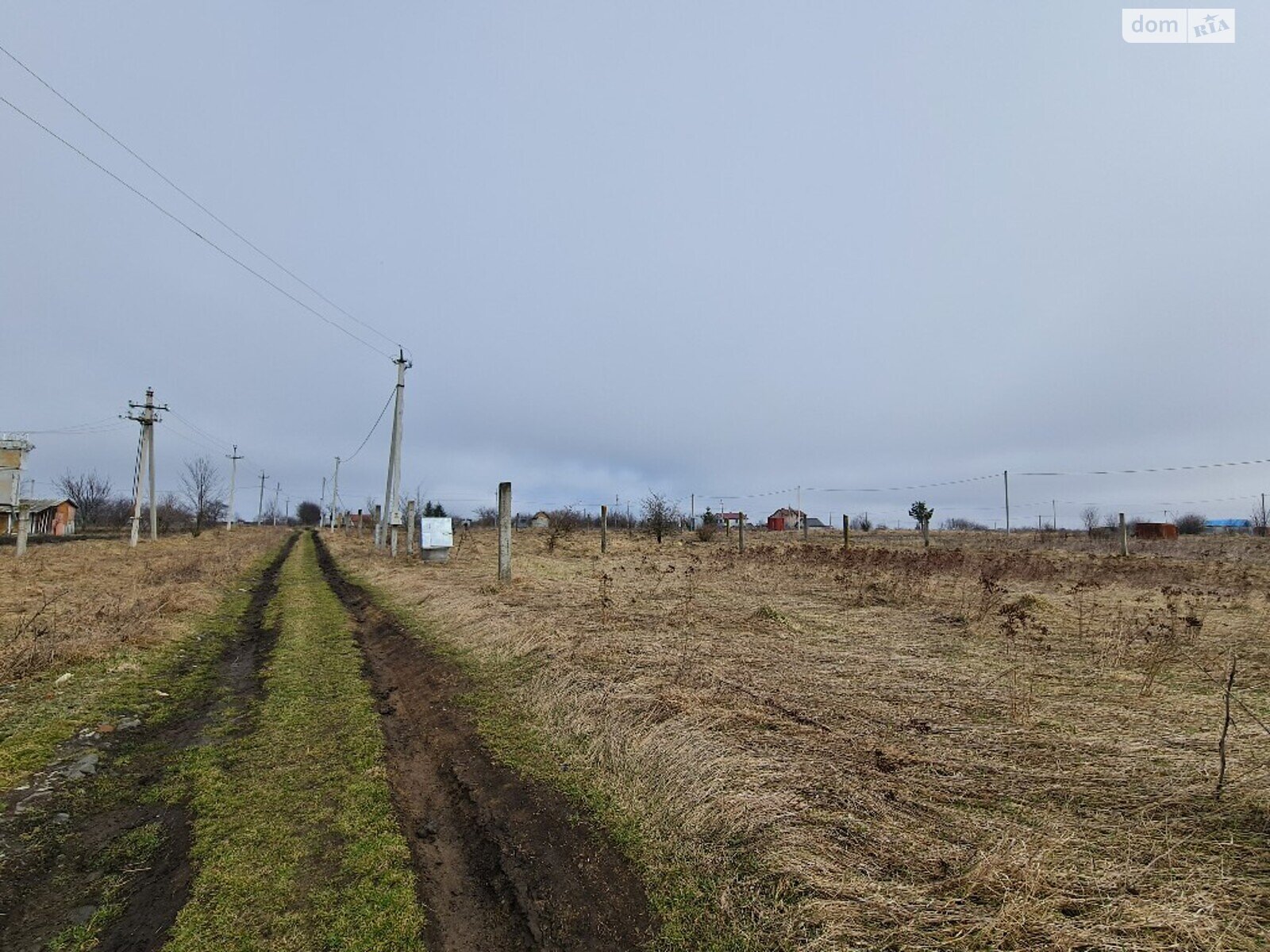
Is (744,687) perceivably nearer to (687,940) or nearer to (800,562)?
(687,940)

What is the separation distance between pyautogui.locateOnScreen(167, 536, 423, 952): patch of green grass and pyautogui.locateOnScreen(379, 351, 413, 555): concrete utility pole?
775 inches

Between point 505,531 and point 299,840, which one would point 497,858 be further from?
point 505,531

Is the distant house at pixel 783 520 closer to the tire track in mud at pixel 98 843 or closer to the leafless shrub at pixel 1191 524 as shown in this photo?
the leafless shrub at pixel 1191 524

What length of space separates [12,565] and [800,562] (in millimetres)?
26050

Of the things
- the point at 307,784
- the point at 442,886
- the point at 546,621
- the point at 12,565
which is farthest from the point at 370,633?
the point at 12,565

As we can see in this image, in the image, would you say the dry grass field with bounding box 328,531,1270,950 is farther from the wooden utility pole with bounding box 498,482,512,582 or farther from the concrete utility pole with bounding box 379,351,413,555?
the concrete utility pole with bounding box 379,351,413,555

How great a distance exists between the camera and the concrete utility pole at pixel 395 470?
24.8 metres

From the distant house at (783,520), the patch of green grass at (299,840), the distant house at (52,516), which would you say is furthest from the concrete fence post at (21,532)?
the distant house at (783,520)

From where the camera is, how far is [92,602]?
10500mm

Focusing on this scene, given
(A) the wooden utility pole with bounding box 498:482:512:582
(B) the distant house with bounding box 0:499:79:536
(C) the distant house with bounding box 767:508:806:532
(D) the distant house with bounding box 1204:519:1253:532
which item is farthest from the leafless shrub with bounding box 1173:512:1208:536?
(B) the distant house with bounding box 0:499:79:536

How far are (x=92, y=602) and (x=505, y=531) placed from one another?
26.2ft

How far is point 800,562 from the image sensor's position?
61.3ft

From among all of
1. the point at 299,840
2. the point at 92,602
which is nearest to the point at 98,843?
the point at 299,840

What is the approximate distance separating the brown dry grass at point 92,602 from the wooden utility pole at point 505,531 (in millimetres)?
6155
